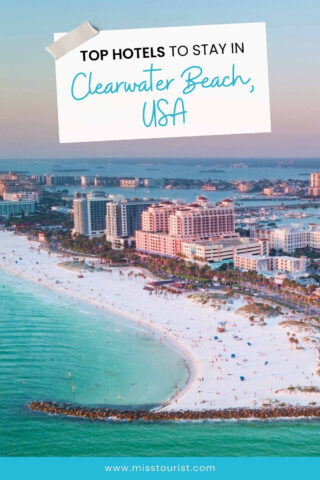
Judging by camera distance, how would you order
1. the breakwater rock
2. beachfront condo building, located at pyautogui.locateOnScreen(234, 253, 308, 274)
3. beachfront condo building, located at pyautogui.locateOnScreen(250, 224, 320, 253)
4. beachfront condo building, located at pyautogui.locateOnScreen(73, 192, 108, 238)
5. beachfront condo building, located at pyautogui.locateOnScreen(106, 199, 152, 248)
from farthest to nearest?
beachfront condo building, located at pyautogui.locateOnScreen(73, 192, 108, 238) < beachfront condo building, located at pyautogui.locateOnScreen(106, 199, 152, 248) < beachfront condo building, located at pyautogui.locateOnScreen(250, 224, 320, 253) < beachfront condo building, located at pyautogui.locateOnScreen(234, 253, 308, 274) < the breakwater rock

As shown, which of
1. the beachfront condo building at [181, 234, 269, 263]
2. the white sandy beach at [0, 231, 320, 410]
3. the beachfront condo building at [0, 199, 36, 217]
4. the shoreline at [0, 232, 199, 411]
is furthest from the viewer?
the beachfront condo building at [0, 199, 36, 217]

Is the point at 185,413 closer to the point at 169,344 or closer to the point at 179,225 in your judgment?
the point at 169,344

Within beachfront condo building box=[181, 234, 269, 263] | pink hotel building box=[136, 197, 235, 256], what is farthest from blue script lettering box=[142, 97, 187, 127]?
pink hotel building box=[136, 197, 235, 256]

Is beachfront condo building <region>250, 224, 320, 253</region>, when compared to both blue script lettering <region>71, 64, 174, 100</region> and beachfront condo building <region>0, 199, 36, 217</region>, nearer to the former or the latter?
beachfront condo building <region>0, 199, 36, 217</region>

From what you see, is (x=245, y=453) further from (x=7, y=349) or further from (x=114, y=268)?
(x=114, y=268)

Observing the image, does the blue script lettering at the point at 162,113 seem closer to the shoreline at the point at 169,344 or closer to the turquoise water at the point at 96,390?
the turquoise water at the point at 96,390

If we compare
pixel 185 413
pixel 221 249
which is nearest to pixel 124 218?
pixel 221 249
